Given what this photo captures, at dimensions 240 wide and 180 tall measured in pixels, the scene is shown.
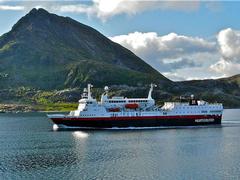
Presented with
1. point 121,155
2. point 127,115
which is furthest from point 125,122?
point 121,155

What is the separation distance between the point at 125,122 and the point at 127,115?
220 cm

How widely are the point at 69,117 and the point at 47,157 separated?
165 feet

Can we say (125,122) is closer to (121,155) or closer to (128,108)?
(128,108)

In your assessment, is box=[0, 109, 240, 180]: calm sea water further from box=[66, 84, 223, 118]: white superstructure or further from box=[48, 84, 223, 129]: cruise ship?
box=[66, 84, 223, 118]: white superstructure

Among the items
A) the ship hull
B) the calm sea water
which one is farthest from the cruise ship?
the calm sea water

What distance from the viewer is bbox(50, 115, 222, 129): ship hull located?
134500 millimetres

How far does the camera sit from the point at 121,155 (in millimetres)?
86938

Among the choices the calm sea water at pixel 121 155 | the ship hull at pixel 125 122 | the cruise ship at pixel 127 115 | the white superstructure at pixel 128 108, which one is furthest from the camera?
the ship hull at pixel 125 122

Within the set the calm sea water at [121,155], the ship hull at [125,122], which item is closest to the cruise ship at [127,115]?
the ship hull at [125,122]

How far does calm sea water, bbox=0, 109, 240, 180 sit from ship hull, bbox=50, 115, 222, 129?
634 centimetres

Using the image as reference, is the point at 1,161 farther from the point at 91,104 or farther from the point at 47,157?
the point at 91,104

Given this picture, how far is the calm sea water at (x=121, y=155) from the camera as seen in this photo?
230 feet

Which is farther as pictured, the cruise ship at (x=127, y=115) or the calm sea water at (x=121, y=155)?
the cruise ship at (x=127, y=115)

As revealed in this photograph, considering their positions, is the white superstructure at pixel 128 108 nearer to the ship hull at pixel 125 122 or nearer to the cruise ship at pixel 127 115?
the cruise ship at pixel 127 115
